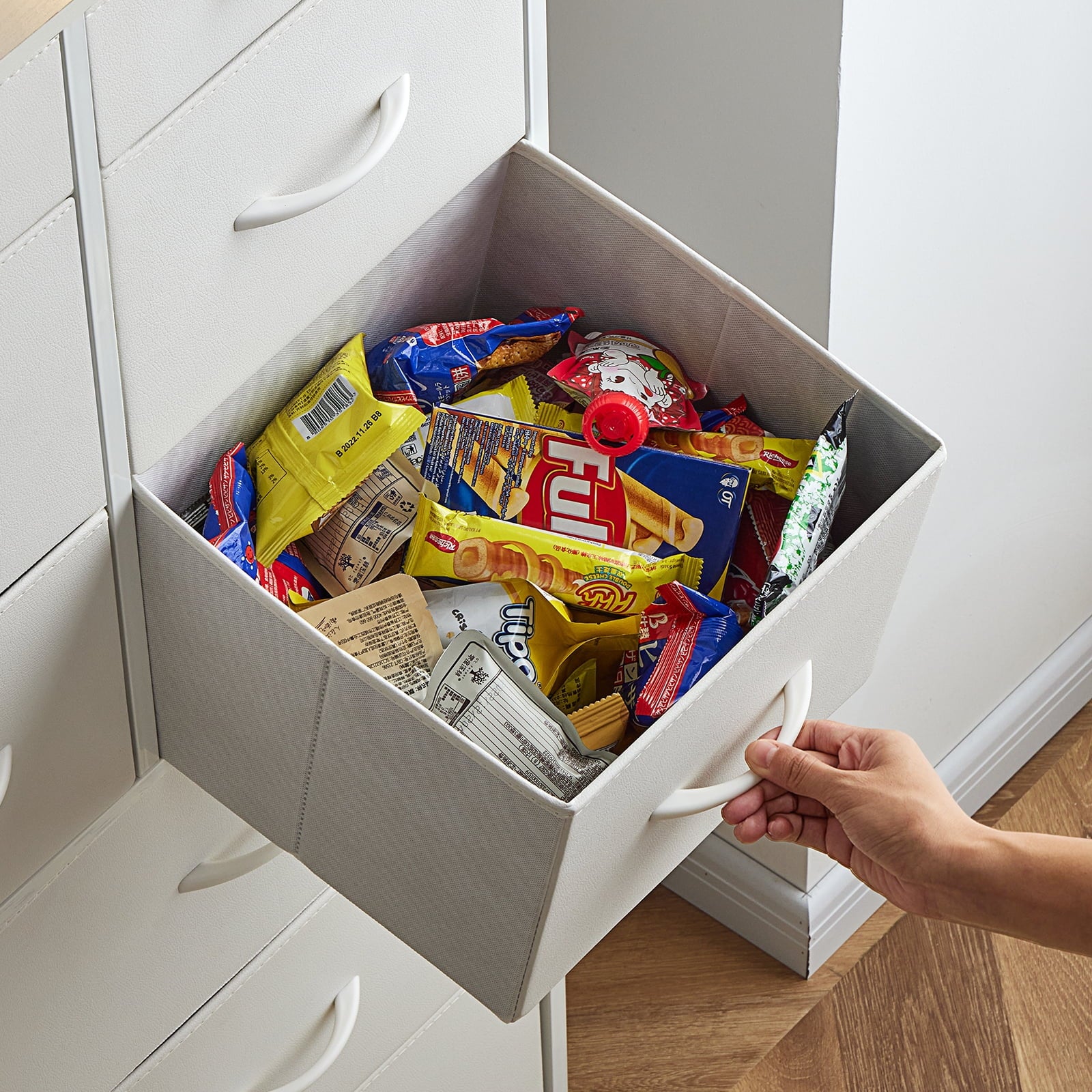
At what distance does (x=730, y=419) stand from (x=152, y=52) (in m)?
0.41

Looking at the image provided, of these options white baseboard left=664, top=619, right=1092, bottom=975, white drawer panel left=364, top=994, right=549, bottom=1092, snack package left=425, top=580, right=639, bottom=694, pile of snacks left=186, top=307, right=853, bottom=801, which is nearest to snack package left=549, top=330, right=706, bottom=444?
pile of snacks left=186, top=307, right=853, bottom=801

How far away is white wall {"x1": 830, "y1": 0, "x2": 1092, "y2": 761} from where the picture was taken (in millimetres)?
1110

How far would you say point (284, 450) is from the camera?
747 mm

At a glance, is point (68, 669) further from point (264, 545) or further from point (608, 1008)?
point (608, 1008)

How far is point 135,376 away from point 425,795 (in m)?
0.24

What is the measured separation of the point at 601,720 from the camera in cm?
73

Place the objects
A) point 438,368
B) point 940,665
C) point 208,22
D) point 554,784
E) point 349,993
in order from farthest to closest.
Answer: point 940,665 < point 349,993 < point 438,368 < point 554,784 < point 208,22

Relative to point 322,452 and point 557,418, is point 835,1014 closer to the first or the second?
point 557,418

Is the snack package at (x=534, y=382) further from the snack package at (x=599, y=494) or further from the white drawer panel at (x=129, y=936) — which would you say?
the white drawer panel at (x=129, y=936)

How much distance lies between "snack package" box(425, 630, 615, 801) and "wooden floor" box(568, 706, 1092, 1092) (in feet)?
3.14

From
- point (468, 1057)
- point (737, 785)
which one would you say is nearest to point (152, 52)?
point (737, 785)

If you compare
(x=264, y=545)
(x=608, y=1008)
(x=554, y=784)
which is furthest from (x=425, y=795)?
(x=608, y=1008)

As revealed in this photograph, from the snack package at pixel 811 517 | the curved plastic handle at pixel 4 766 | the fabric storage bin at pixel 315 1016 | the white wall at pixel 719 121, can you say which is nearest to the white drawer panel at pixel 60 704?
the curved plastic handle at pixel 4 766

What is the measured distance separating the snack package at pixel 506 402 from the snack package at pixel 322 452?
0.08 metres
